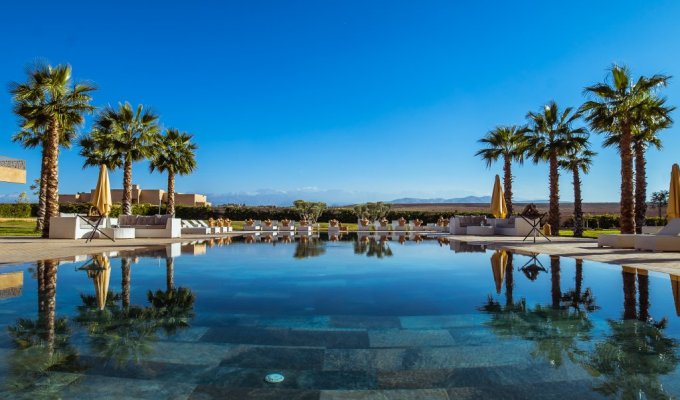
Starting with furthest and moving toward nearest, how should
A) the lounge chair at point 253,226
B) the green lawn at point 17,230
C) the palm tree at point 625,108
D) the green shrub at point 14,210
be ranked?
1. the green shrub at point 14,210
2. the lounge chair at point 253,226
3. the green lawn at point 17,230
4. the palm tree at point 625,108

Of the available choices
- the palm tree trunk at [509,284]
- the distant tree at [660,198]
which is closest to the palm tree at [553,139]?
the palm tree trunk at [509,284]

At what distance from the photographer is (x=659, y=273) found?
758 cm

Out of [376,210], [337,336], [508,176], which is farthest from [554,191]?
[337,336]

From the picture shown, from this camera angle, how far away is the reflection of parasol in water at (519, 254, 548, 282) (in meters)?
7.51

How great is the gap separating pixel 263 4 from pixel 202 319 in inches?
743

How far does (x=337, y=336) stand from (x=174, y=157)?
27.2m

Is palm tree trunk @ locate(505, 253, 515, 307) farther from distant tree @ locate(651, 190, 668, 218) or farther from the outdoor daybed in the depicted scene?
distant tree @ locate(651, 190, 668, 218)

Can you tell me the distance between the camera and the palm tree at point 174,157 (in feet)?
91.3

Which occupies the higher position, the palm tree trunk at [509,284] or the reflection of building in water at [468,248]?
the palm tree trunk at [509,284]

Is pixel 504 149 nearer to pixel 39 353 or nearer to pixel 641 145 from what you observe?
pixel 641 145

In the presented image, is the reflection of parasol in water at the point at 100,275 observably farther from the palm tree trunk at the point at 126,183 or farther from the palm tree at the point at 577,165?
the palm tree at the point at 577,165

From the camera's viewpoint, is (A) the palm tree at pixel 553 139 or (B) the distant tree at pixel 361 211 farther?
(B) the distant tree at pixel 361 211

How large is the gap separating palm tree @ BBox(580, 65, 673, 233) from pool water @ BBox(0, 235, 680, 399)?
11.9 meters

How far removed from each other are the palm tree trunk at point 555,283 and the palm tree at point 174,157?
2379 centimetres
